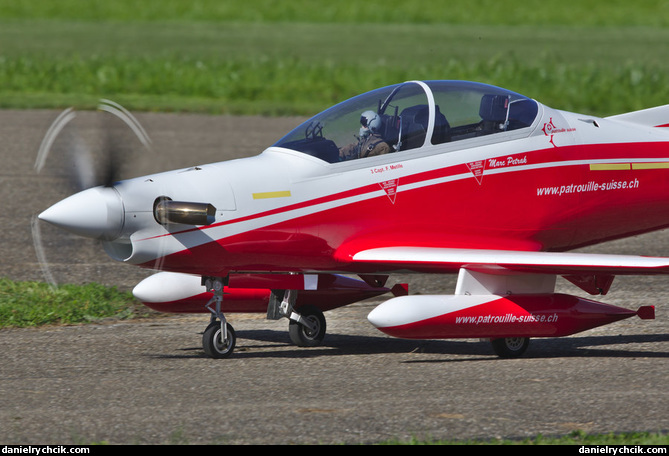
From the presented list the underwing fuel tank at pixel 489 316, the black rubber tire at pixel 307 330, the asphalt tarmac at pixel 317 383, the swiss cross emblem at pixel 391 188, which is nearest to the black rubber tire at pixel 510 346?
A: the asphalt tarmac at pixel 317 383

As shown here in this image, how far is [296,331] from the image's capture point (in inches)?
435

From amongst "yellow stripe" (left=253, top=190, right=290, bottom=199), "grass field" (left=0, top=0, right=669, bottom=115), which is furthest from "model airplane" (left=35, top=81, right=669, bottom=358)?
"grass field" (left=0, top=0, right=669, bottom=115)

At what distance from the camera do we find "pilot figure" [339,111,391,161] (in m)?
10.3

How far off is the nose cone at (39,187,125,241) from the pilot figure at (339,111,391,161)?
7.51ft

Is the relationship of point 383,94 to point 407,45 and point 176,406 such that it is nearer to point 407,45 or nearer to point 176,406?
point 176,406

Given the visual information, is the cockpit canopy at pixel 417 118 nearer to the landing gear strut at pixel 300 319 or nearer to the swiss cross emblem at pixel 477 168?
the swiss cross emblem at pixel 477 168

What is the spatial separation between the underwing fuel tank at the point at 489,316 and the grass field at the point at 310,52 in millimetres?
19266

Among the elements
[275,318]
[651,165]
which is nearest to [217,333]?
[275,318]

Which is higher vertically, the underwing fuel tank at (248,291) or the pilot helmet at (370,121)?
the pilot helmet at (370,121)

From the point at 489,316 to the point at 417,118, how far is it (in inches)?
81.2

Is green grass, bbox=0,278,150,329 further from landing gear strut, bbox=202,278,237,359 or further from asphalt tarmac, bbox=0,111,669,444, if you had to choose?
landing gear strut, bbox=202,278,237,359

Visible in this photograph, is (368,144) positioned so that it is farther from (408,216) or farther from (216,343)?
(216,343)

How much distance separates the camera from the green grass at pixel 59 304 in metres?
11.8

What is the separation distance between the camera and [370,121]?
10.5 metres
